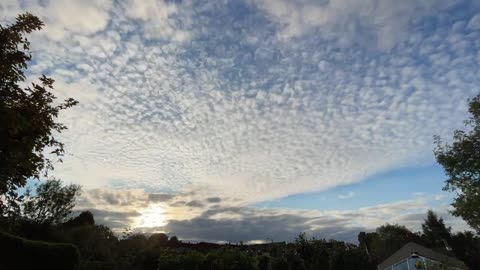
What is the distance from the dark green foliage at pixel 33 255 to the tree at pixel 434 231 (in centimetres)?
8665

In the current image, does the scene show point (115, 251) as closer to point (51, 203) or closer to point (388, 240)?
point (51, 203)

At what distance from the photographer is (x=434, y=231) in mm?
85188

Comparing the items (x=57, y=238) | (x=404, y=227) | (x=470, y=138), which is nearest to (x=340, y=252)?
(x=470, y=138)

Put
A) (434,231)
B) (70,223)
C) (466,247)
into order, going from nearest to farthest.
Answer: (70,223) → (466,247) → (434,231)

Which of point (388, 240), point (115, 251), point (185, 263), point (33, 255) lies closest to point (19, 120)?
point (33, 255)

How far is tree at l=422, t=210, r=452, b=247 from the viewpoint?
82875 millimetres

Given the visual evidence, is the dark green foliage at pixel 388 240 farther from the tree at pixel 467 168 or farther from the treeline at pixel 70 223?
the tree at pixel 467 168

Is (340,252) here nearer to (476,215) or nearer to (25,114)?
(476,215)

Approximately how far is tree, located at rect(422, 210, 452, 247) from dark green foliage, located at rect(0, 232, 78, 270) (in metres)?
86.7

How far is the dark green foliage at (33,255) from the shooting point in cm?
1816

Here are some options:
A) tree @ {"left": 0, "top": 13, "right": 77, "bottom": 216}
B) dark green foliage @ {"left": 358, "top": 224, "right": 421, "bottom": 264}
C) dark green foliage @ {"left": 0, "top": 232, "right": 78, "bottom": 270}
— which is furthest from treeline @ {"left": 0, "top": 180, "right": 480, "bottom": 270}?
dark green foliage @ {"left": 358, "top": 224, "right": 421, "bottom": 264}

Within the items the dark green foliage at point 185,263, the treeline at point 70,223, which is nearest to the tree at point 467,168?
the treeline at point 70,223

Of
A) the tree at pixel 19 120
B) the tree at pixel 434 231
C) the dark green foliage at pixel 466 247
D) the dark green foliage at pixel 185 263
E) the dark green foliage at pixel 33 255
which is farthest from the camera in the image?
the tree at pixel 434 231

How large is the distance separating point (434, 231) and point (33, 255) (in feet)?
299
